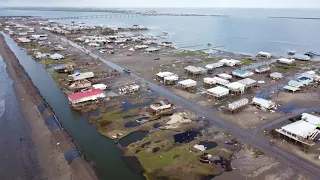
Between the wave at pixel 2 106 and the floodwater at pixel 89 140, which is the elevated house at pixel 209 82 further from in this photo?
the wave at pixel 2 106

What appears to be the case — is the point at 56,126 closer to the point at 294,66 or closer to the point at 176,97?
the point at 176,97

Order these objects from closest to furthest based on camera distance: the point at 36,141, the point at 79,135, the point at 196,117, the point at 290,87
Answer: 1. the point at 36,141
2. the point at 79,135
3. the point at 196,117
4. the point at 290,87

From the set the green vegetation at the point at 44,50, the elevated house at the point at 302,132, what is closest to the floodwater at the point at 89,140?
the elevated house at the point at 302,132

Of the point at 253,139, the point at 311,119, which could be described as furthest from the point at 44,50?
the point at 311,119

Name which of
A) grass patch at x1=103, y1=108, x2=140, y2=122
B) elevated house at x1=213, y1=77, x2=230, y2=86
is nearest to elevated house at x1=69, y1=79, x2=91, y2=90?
grass patch at x1=103, y1=108, x2=140, y2=122

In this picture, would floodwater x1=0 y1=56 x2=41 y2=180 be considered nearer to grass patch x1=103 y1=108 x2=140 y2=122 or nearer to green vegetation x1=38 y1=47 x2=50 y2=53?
grass patch x1=103 y1=108 x2=140 y2=122

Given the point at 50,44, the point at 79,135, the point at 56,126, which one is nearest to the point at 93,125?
the point at 79,135
